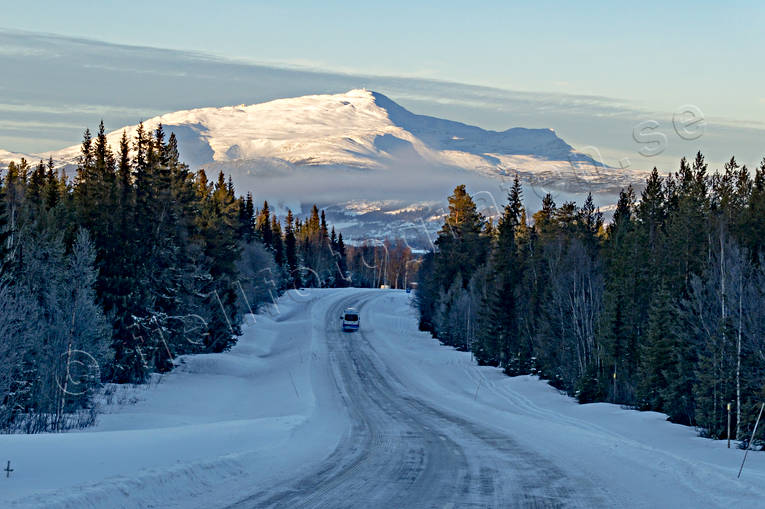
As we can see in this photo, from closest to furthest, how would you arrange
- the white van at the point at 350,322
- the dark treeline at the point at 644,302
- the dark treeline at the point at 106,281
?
the dark treeline at the point at 644,302 → the dark treeline at the point at 106,281 → the white van at the point at 350,322

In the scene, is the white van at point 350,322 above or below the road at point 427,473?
below

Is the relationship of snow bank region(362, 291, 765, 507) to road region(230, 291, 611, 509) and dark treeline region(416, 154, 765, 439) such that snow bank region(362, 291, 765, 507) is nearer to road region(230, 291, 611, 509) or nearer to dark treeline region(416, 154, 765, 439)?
road region(230, 291, 611, 509)

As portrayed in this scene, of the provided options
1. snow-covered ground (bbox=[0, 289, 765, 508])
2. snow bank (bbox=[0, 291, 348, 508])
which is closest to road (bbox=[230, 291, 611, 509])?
snow-covered ground (bbox=[0, 289, 765, 508])

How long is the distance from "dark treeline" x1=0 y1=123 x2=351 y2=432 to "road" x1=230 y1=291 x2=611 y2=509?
8718 millimetres

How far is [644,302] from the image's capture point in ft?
143

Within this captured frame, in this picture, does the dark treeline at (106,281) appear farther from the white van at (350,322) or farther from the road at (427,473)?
the white van at (350,322)

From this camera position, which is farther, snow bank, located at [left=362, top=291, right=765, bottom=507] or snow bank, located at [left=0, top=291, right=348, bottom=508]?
snow bank, located at [left=362, top=291, right=765, bottom=507]

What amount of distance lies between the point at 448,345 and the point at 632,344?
32.8 meters

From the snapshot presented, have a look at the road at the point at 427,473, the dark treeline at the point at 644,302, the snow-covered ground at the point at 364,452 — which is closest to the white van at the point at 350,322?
the dark treeline at the point at 644,302

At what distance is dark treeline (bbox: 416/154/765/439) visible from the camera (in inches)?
1046

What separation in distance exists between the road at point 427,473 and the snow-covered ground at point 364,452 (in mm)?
51

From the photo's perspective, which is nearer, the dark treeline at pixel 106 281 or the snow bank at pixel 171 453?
the snow bank at pixel 171 453

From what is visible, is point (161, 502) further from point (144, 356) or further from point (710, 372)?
point (144, 356)

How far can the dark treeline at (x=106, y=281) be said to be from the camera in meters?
→ 28.4
